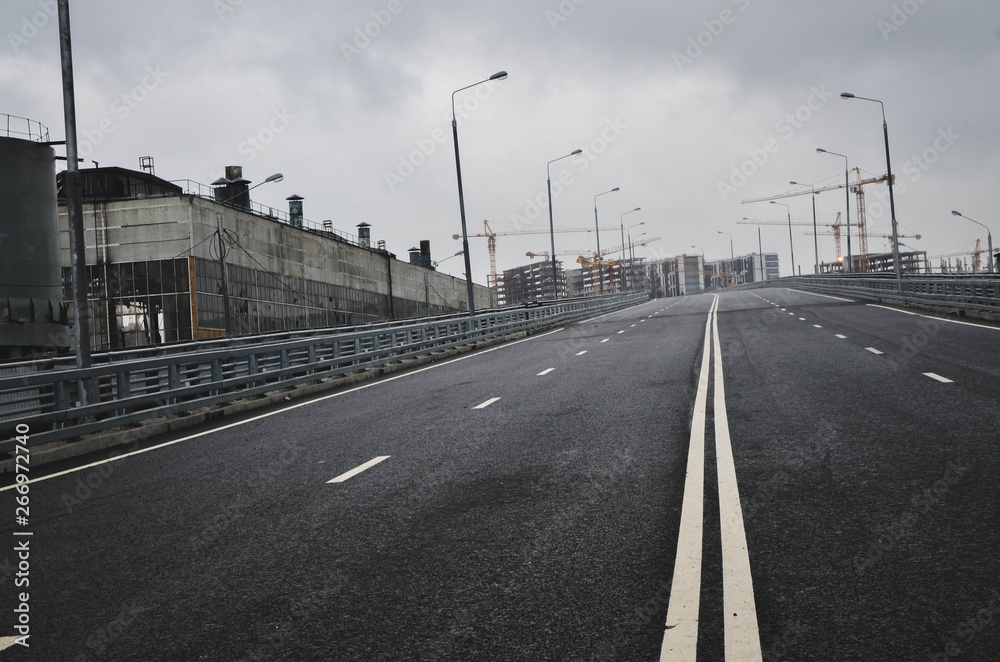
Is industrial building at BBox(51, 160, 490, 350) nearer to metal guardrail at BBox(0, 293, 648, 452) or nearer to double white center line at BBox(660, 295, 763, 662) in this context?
metal guardrail at BBox(0, 293, 648, 452)

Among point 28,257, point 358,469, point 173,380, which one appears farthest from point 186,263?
point 358,469

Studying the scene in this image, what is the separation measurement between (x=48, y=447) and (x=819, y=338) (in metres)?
17.8

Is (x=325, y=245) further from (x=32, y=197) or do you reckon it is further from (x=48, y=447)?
(x=48, y=447)

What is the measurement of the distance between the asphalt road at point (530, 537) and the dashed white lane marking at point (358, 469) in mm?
84

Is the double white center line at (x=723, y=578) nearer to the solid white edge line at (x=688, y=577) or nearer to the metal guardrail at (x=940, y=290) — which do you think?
the solid white edge line at (x=688, y=577)

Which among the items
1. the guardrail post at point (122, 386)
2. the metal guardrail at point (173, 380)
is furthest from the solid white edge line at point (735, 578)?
the guardrail post at point (122, 386)

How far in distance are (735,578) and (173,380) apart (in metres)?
10.8

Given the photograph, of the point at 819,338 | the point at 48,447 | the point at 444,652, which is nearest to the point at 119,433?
the point at 48,447

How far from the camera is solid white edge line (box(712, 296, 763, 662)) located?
3.32m

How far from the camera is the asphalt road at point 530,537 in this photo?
3.59m

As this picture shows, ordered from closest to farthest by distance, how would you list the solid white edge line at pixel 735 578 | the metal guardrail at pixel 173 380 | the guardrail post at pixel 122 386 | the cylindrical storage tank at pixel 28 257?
1. the solid white edge line at pixel 735 578
2. the metal guardrail at pixel 173 380
3. the guardrail post at pixel 122 386
4. the cylindrical storage tank at pixel 28 257

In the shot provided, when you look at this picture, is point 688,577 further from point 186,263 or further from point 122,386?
point 186,263

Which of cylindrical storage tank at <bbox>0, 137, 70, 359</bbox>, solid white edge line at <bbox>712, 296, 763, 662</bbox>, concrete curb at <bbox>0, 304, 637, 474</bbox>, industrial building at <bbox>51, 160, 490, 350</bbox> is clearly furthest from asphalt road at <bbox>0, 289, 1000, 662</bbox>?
industrial building at <bbox>51, 160, 490, 350</bbox>

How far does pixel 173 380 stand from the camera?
12656mm
